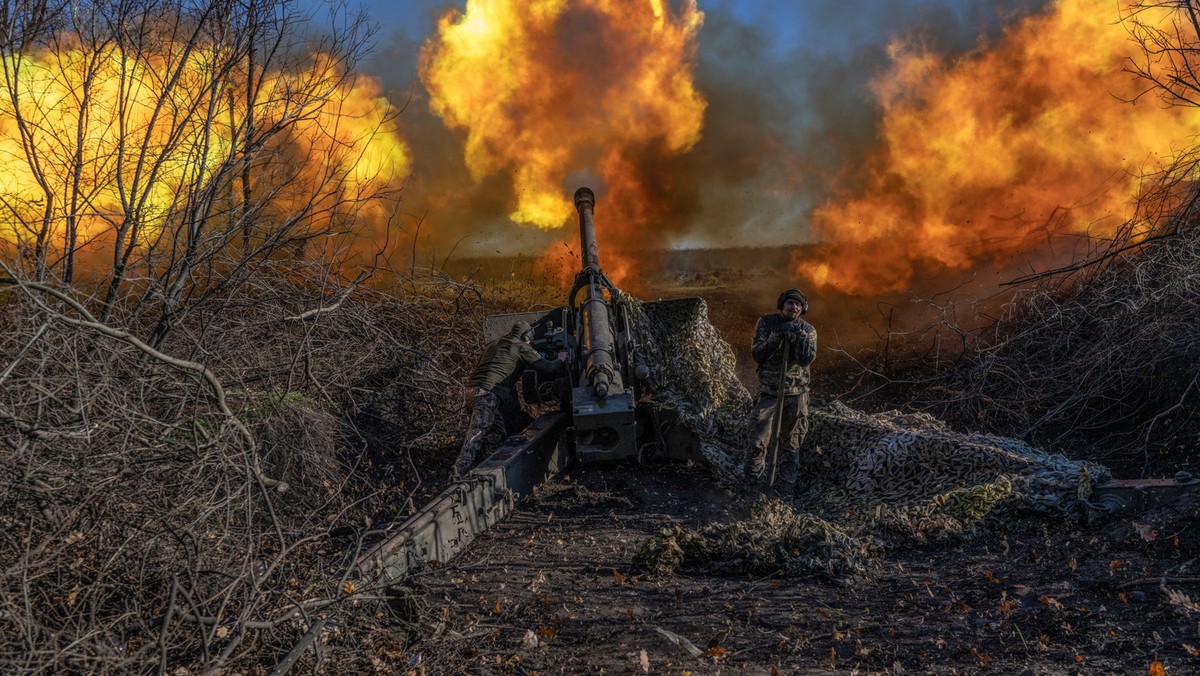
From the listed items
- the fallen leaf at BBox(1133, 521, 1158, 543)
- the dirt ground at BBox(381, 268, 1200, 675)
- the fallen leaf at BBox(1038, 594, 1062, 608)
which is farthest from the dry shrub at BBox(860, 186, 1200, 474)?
the fallen leaf at BBox(1038, 594, 1062, 608)

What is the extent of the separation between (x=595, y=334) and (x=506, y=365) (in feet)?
3.69

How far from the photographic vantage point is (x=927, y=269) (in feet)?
54.4

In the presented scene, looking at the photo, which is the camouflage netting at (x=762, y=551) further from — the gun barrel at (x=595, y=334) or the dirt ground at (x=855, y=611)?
the gun barrel at (x=595, y=334)

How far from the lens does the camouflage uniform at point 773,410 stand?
8320 mm

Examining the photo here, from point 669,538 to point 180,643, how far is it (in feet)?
10.8

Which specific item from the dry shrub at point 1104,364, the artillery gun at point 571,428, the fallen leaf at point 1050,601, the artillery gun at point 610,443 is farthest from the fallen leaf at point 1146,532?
the artillery gun at point 571,428

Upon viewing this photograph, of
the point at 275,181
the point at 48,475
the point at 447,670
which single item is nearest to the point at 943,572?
the point at 447,670

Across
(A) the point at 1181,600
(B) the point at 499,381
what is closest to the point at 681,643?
(A) the point at 1181,600

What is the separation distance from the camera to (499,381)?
9.80m

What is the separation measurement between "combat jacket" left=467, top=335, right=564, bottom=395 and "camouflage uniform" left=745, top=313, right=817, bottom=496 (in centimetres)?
251

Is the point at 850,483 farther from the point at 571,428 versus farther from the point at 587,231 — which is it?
the point at 587,231

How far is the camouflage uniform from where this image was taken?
8.32m

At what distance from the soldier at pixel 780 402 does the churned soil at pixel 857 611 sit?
86.1 inches

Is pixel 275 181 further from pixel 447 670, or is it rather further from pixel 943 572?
pixel 943 572
